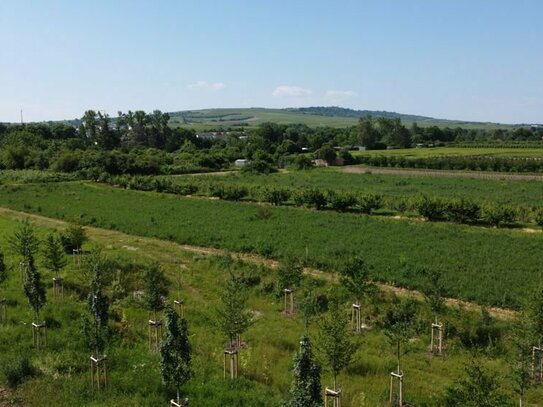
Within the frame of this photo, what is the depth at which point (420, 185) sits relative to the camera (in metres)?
65.4

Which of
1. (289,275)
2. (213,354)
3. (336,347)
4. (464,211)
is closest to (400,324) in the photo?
(336,347)

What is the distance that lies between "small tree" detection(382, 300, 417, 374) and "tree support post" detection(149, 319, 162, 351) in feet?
24.7

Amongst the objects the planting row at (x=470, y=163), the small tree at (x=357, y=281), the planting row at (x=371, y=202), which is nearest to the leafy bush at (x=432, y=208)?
the planting row at (x=371, y=202)

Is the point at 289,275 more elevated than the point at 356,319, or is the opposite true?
the point at 289,275

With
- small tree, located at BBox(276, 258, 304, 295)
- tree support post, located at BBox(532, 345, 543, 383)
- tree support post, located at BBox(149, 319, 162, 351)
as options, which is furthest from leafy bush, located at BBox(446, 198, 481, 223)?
tree support post, located at BBox(149, 319, 162, 351)

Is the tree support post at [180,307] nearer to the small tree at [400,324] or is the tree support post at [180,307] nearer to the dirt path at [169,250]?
the dirt path at [169,250]

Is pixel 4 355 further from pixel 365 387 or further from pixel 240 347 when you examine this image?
pixel 365 387

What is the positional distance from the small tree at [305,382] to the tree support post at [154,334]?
311 inches

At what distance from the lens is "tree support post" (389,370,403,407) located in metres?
14.1

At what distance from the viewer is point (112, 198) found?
5662cm

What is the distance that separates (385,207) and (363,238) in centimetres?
1544

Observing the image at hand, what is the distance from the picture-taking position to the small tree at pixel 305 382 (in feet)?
34.2

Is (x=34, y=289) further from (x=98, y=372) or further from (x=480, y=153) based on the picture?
(x=480, y=153)

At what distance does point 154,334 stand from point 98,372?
15.2 ft
